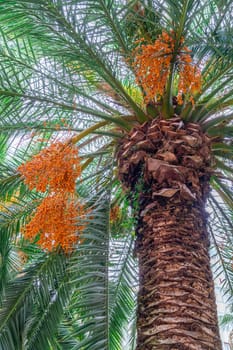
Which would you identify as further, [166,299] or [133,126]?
[133,126]

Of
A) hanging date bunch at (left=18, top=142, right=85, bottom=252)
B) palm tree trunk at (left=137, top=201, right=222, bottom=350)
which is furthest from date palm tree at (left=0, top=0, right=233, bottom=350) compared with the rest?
hanging date bunch at (left=18, top=142, right=85, bottom=252)

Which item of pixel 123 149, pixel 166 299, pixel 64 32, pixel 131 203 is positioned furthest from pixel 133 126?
pixel 166 299

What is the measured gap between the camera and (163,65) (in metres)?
2.96

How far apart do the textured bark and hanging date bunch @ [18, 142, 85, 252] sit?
43 centimetres

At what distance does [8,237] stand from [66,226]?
3.41 feet

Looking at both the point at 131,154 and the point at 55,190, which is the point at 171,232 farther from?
the point at 55,190

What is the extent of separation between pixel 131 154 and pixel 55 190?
0.62 m

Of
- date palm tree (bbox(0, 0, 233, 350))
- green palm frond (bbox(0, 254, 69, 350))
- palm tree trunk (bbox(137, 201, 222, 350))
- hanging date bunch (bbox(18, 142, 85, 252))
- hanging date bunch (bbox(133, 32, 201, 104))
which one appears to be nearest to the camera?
palm tree trunk (bbox(137, 201, 222, 350))

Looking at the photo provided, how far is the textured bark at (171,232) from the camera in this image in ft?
8.00

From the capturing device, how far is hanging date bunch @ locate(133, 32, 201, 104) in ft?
9.38

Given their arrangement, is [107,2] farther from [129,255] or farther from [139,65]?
[129,255]

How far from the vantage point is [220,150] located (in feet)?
12.6

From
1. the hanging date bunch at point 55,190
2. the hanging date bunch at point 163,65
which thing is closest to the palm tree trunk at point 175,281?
the hanging date bunch at point 55,190

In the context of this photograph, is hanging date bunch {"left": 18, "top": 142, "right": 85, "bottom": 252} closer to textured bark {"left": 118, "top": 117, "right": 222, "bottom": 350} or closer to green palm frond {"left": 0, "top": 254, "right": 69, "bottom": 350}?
textured bark {"left": 118, "top": 117, "right": 222, "bottom": 350}
